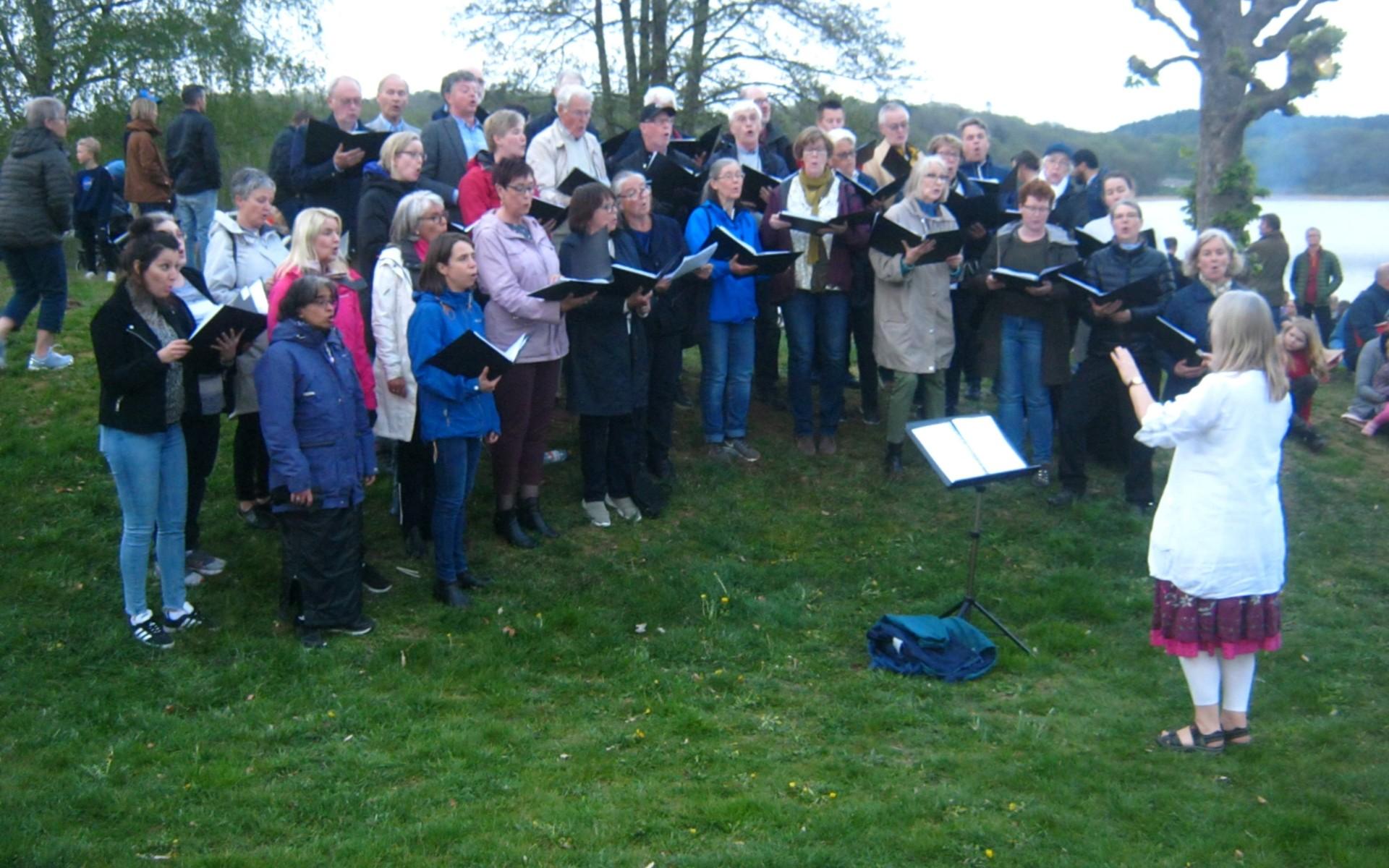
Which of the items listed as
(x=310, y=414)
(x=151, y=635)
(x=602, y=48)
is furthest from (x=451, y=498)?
(x=602, y=48)

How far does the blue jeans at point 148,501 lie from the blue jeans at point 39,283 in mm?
3914

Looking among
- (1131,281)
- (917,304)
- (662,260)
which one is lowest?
(917,304)

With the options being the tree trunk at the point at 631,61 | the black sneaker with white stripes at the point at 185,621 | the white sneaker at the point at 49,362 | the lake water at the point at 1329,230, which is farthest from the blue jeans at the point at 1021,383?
the tree trunk at the point at 631,61

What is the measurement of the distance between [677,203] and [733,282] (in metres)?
0.85

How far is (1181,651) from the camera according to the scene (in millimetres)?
5781

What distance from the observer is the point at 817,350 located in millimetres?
10008

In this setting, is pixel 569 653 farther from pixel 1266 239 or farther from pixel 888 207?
pixel 1266 239

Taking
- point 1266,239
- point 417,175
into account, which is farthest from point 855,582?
point 1266,239

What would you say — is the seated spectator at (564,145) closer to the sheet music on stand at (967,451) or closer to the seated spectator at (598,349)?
the seated spectator at (598,349)

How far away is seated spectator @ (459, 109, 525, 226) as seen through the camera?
324 inches

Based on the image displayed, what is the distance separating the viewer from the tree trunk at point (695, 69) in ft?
56.9

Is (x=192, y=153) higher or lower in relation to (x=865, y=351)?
higher

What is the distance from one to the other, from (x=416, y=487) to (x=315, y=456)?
139cm

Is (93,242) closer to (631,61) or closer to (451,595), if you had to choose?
(631,61)
